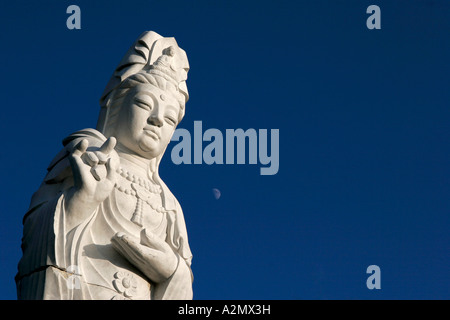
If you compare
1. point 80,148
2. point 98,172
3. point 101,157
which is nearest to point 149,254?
point 98,172

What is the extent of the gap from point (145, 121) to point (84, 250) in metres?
1.77

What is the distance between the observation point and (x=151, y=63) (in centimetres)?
1069

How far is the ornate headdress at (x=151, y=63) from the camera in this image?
10555 mm

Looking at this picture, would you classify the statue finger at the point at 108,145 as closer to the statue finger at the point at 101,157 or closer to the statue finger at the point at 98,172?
the statue finger at the point at 101,157

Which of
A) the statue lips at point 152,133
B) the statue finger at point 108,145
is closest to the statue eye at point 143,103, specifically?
the statue lips at point 152,133

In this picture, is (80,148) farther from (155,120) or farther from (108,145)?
(155,120)

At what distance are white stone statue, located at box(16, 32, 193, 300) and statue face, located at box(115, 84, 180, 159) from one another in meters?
0.01

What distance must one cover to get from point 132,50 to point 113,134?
1157 mm

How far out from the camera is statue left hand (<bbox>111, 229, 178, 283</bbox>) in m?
9.22

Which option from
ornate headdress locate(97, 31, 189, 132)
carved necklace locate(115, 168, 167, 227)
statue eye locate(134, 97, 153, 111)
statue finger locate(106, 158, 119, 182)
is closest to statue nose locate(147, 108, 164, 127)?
statue eye locate(134, 97, 153, 111)

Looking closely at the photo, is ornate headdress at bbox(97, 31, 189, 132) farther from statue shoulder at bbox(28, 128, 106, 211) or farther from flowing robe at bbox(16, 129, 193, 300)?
flowing robe at bbox(16, 129, 193, 300)

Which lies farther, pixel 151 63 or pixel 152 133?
pixel 151 63
